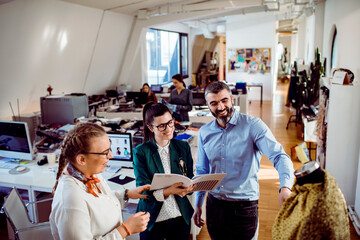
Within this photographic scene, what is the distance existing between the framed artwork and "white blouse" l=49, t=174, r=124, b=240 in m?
12.5

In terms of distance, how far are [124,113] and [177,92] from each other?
4.29 ft

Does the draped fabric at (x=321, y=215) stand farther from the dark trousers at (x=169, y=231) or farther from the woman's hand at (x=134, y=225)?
the dark trousers at (x=169, y=231)

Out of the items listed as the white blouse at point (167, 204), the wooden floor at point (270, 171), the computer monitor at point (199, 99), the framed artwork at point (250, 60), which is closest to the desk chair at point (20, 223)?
the white blouse at point (167, 204)

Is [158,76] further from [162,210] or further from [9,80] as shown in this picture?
[162,210]

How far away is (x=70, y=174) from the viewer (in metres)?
1.56

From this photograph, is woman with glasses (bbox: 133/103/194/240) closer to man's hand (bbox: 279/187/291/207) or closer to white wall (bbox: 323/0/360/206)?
man's hand (bbox: 279/187/291/207)

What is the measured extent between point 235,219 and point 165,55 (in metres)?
12.3

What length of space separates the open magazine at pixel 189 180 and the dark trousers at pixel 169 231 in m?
0.33

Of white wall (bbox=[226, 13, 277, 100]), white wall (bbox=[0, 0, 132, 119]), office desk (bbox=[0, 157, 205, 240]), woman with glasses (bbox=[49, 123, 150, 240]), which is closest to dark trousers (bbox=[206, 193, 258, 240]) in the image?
woman with glasses (bbox=[49, 123, 150, 240])

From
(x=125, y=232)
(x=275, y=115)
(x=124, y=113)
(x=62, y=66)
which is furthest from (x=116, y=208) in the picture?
(x=275, y=115)

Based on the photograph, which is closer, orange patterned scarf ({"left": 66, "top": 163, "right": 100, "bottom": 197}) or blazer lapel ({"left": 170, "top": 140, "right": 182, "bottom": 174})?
orange patterned scarf ({"left": 66, "top": 163, "right": 100, "bottom": 197})

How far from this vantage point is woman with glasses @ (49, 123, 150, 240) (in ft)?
4.73

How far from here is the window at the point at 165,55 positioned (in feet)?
40.9

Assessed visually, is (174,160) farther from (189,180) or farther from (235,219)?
(235,219)
